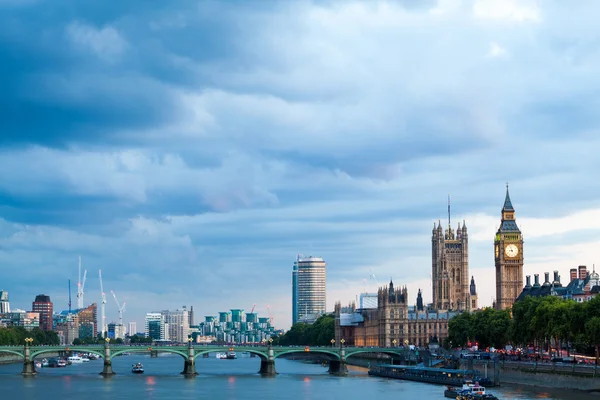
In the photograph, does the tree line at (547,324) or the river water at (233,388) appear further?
the tree line at (547,324)

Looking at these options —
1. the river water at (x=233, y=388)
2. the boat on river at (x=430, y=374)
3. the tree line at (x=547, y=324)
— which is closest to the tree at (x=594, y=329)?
the tree line at (x=547, y=324)

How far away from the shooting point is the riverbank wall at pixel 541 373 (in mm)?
132850

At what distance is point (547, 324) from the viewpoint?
160375 millimetres

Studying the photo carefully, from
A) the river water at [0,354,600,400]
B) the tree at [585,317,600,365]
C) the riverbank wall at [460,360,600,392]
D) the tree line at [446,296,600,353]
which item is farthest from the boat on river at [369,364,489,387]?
the tree at [585,317,600,365]

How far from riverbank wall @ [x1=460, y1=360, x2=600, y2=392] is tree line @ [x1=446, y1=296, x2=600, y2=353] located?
187 inches

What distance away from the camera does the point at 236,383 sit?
581 ft

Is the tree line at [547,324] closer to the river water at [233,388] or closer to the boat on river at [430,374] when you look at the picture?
the river water at [233,388]

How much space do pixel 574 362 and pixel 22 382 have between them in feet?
282

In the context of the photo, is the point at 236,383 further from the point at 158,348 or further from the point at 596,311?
the point at 596,311

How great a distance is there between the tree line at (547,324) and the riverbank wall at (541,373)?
15.5 ft

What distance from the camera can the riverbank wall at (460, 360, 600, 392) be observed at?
436 feet

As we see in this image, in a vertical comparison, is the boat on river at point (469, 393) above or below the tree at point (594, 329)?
below

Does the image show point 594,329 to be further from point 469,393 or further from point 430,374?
point 430,374

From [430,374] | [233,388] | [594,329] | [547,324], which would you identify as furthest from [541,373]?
[233,388]
